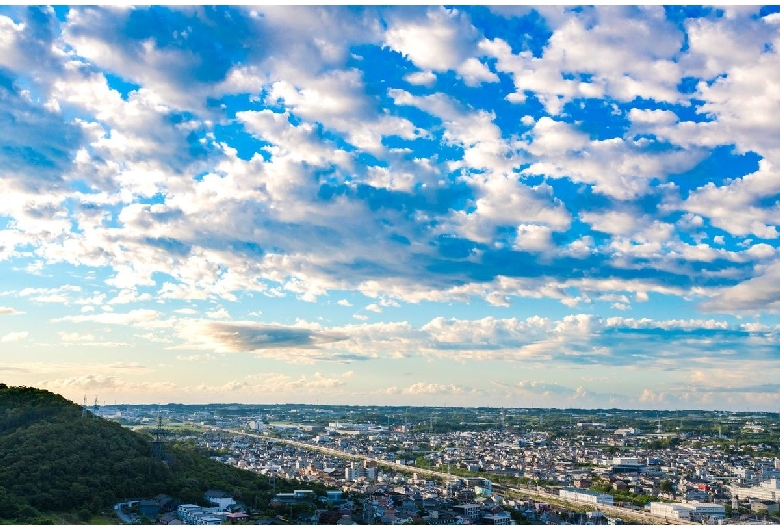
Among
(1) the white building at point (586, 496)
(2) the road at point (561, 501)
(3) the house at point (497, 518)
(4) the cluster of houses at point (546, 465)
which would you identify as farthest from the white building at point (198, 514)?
(1) the white building at point (586, 496)

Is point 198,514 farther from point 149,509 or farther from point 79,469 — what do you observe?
point 79,469

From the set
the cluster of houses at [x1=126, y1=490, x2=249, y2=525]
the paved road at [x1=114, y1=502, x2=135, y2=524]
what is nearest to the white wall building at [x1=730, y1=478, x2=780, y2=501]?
the cluster of houses at [x1=126, y1=490, x2=249, y2=525]

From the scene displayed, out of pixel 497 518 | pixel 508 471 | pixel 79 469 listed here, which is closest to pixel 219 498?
pixel 79 469

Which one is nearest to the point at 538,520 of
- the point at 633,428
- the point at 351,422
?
the point at 633,428

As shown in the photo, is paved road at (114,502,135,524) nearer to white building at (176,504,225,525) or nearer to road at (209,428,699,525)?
white building at (176,504,225,525)

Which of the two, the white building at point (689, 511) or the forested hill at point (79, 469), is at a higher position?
the forested hill at point (79, 469)

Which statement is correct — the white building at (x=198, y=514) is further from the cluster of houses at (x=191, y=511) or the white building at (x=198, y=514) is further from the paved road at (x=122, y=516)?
the paved road at (x=122, y=516)
